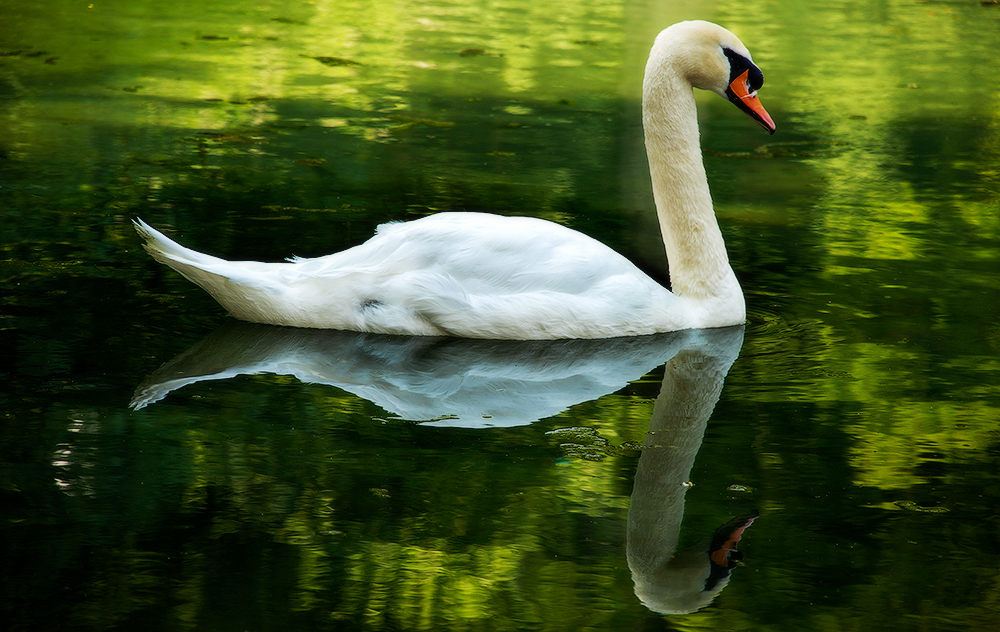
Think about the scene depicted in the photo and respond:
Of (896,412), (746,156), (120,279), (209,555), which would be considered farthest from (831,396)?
(746,156)

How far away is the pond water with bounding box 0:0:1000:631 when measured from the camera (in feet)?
13.0

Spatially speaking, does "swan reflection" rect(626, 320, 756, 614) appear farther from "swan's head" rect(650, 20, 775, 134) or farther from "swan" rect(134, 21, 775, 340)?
"swan's head" rect(650, 20, 775, 134)

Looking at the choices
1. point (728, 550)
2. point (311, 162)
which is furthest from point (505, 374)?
point (311, 162)

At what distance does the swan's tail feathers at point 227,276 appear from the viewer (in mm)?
5793

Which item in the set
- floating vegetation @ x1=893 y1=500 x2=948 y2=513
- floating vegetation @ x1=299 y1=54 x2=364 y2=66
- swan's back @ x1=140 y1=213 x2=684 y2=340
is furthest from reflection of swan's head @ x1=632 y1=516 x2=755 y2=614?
floating vegetation @ x1=299 y1=54 x2=364 y2=66

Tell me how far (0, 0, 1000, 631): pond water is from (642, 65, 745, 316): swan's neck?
0.29 metres

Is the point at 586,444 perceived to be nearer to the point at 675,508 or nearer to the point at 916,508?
the point at 675,508

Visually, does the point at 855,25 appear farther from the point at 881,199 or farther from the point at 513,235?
the point at 513,235

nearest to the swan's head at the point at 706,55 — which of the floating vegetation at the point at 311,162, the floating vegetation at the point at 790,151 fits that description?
the floating vegetation at the point at 311,162

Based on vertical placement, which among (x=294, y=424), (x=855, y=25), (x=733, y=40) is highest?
(x=733, y=40)

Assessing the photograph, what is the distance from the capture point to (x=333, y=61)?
13930 mm

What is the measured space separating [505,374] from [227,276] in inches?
51.5

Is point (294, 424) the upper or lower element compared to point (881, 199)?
upper

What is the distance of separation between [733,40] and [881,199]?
3352mm
